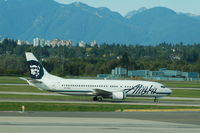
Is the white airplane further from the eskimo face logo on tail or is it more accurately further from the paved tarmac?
the paved tarmac

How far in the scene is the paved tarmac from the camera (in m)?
29.1

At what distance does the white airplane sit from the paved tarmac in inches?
729

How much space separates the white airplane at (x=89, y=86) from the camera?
5834cm

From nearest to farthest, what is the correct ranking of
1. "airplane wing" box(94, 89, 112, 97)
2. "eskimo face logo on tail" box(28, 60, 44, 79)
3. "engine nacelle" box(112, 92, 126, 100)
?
"engine nacelle" box(112, 92, 126, 100) → "airplane wing" box(94, 89, 112, 97) → "eskimo face logo on tail" box(28, 60, 44, 79)

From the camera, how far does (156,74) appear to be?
579 ft

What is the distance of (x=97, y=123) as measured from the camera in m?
33.1

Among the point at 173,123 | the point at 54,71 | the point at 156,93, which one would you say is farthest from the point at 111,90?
the point at 54,71

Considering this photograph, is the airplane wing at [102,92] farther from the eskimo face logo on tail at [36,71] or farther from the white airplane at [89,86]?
the eskimo face logo on tail at [36,71]

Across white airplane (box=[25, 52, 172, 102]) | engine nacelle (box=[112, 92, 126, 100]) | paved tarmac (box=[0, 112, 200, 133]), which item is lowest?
paved tarmac (box=[0, 112, 200, 133])

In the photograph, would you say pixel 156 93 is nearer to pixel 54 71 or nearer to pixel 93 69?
pixel 54 71

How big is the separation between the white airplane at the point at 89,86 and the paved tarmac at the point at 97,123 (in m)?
18.5

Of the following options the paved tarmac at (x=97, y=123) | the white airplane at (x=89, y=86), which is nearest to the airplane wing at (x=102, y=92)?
the white airplane at (x=89, y=86)

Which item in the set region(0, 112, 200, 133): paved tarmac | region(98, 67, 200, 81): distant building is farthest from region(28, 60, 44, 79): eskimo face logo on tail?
region(98, 67, 200, 81): distant building

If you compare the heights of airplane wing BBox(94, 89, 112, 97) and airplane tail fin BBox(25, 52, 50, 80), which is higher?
airplane tail fin BBox(25, 52, 50, 80)
